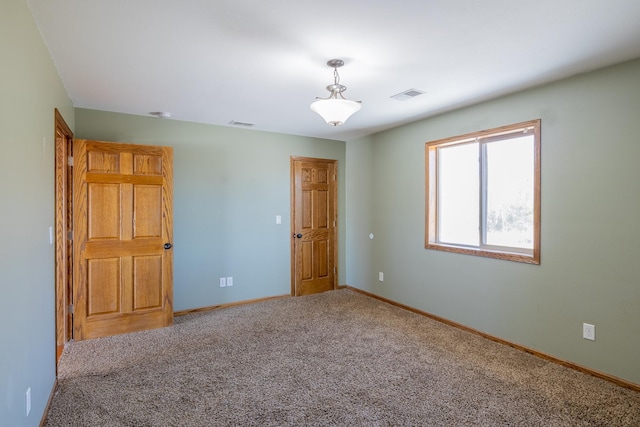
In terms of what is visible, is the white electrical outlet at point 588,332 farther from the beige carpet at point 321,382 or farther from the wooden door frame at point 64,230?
the wooden door frame at point 64,230

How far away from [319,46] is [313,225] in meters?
3.26

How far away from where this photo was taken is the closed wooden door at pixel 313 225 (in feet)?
16.9

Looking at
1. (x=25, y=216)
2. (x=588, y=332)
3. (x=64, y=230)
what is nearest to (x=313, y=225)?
(x=64, y=230)

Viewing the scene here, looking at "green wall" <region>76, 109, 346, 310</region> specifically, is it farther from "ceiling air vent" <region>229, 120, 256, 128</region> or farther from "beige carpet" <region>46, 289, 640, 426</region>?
"beige carpet" <region>46, 289, 640, 426</region>

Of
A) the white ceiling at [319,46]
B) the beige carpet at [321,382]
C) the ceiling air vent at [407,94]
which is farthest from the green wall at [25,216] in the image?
the ceiling air vent at [407,94]

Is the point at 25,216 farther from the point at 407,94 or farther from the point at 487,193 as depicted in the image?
the point at 487,193

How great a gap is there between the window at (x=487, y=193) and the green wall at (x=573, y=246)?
3.4 inches

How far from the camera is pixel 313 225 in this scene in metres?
5.32

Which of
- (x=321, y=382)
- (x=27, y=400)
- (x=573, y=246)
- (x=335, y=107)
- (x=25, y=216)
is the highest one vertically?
(x=335, y=107)

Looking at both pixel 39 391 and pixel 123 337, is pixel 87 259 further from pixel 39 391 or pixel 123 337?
pixel 39 391

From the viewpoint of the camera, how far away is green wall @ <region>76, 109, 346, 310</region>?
13.8ft

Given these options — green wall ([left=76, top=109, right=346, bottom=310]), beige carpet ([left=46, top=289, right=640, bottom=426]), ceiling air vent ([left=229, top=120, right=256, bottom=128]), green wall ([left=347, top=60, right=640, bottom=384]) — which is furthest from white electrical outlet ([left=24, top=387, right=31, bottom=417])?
green wall ([left=347, top=60, right=640, bottom=384])

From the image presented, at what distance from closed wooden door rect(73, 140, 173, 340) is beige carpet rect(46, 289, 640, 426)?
0.79 ft

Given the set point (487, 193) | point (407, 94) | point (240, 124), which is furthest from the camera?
point (240, 124)
